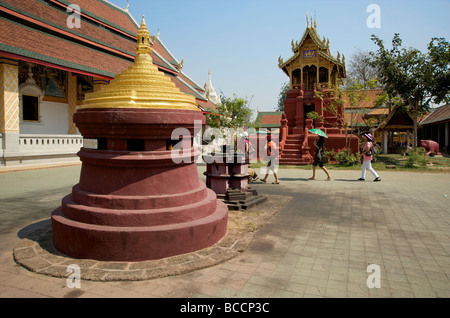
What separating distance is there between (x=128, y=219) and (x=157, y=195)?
46cm

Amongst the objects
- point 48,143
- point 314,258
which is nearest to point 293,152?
point 48,143

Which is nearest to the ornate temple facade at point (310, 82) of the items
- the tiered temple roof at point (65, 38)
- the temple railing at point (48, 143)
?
the tiered temple roof at point (65, 38)

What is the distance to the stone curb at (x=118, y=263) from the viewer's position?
3.15m

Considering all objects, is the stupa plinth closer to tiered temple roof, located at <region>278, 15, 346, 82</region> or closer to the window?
the window

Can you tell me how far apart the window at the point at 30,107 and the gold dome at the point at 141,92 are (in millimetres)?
14421

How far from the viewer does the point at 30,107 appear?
53.3 feet

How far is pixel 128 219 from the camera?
3.53 meters

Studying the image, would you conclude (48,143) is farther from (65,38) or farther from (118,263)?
(118,263)

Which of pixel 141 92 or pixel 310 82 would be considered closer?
pixel 141 92

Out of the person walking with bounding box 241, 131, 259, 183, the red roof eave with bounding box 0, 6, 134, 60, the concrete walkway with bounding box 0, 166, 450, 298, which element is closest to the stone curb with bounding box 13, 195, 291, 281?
the concrete walkway with bounding box 0, 166, 450, 298

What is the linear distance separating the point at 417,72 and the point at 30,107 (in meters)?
21.6

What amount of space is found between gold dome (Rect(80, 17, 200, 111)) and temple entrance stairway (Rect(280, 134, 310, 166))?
575 inches

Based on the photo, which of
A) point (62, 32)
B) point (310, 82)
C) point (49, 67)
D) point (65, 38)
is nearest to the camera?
point (62, 32)

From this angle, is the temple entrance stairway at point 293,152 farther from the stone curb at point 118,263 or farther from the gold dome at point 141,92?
the gold dome at point 141,92
